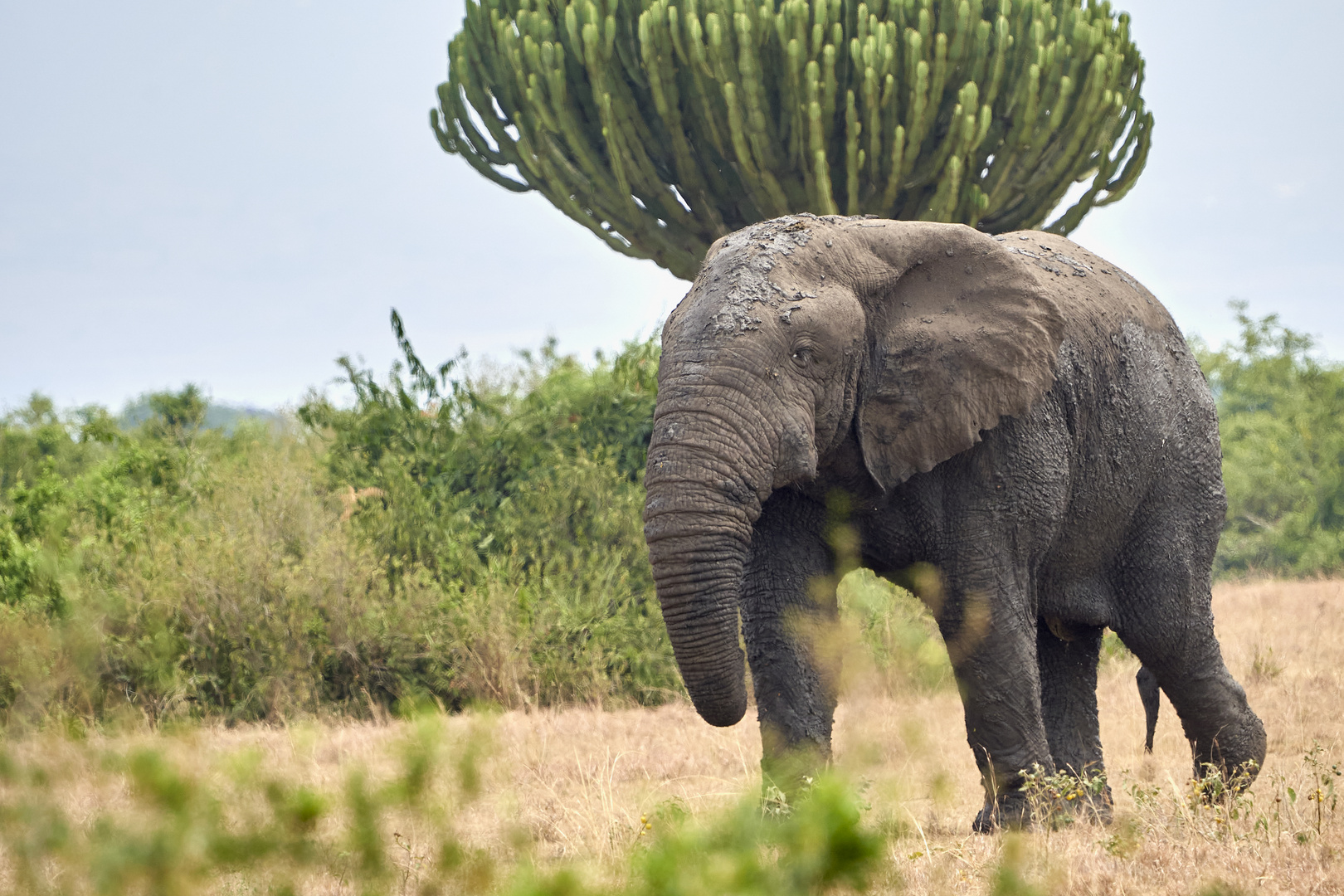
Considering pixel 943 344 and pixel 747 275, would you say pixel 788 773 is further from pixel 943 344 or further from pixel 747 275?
pixel 747 275

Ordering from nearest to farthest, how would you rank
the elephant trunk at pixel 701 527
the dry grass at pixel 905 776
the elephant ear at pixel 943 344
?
the dry grass at pixel 905 776 < the elephant trunk at pixel 701 527 < the elephant ear at pixel 943 344

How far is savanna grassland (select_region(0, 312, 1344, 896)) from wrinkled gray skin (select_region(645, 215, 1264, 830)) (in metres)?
0.40

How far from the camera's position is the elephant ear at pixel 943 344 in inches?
196

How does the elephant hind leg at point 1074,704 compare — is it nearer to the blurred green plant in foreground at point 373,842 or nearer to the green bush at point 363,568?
the green bush at point 363,568

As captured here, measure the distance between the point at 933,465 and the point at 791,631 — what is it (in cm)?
87

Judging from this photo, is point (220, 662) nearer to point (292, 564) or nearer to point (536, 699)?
point (292, 564)

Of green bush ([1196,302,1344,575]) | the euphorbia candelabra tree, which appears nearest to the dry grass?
the euphorbia candelabra tree

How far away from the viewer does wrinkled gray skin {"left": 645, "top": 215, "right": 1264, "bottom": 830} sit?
14.8 ft

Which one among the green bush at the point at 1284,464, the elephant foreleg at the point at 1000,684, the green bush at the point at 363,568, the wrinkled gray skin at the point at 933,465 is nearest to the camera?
the wrinkled gray skin at the point at 933,465

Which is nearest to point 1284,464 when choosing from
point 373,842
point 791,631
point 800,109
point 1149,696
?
point 800,109

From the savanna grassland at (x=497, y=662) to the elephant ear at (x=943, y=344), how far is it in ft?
3.09

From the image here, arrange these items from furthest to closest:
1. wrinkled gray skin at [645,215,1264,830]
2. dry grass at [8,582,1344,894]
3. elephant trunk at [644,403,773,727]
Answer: wrinkled gray skin at [645,215,1264,830], elephant trunk at [644,403,773,727], dry grass at [8,582,1344,894]

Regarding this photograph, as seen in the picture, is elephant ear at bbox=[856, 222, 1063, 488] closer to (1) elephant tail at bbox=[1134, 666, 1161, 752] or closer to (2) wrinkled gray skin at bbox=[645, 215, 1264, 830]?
(2) wrinkled gray skin at bbox=[645, 215, 1264, 830]

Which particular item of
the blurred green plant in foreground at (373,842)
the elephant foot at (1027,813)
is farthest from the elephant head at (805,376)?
the blurred green plant in foreground at (373,842)
